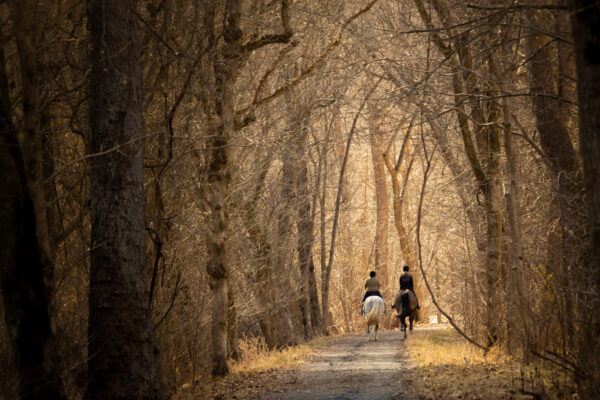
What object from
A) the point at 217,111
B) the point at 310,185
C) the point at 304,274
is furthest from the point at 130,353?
the point at 310,185

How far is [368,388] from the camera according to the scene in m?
11.1

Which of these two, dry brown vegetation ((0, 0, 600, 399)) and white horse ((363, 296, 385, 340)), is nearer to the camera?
dry brown vegetation ((0, 0, 600, 399))

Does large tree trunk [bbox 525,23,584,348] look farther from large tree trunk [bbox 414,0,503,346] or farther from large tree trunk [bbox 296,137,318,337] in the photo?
large tree trunk [bbox 296,137,318,337]

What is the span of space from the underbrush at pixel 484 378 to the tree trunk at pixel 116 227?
4.02m

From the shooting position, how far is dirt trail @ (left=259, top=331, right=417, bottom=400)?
34.6 feet

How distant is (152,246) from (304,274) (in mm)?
14361

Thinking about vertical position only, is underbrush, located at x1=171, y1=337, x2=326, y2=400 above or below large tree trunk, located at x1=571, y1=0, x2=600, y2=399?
below

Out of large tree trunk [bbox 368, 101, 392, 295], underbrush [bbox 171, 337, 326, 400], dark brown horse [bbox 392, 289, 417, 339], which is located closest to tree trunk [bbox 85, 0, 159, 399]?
underbrush [bbox 171, 337, 326, 400]

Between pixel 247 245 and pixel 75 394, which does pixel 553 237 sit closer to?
pixel 75 394

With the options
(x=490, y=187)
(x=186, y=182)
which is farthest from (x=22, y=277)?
(x=490, y=187)

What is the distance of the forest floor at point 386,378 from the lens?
Result: 9352mm

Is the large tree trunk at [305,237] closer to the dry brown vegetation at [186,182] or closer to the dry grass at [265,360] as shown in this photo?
the dry brown vegetation at [186,182]

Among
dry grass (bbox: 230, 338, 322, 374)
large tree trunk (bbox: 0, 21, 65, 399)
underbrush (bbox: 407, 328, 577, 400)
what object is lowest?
dry grass (bbox: 230, 338, 322, 374)

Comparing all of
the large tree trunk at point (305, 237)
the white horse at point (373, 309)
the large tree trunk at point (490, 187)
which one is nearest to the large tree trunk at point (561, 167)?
the large tree trunk at point (490, 187)
